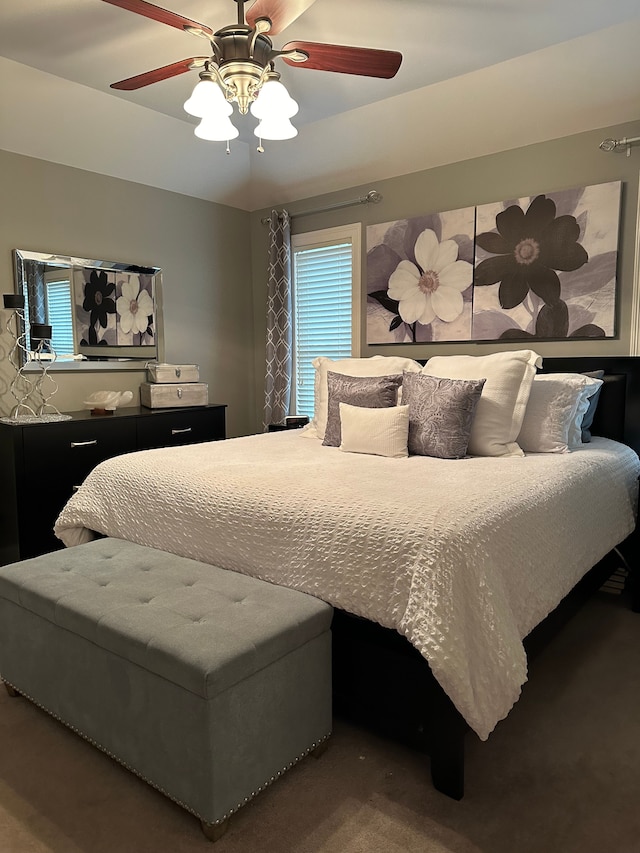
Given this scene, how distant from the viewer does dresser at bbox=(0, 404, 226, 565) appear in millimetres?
3258

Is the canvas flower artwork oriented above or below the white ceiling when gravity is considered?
below

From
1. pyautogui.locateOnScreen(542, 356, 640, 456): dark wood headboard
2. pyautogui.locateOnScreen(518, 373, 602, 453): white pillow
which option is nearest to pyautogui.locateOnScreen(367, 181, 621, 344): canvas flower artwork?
pyautogui.locateOnScreen(542, 356, 640, 456): dark wood headboard

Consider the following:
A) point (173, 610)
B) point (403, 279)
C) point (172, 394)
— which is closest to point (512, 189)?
point (403, 279)

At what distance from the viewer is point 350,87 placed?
11.5 feet

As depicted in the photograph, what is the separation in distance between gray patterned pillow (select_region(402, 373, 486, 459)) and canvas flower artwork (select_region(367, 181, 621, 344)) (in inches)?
37.2

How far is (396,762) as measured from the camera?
6.07 feet

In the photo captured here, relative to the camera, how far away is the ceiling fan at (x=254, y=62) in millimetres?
2100

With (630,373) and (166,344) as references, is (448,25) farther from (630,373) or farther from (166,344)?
(166,344)

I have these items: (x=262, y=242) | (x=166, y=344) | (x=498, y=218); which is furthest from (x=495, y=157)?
(x=166, y=344)

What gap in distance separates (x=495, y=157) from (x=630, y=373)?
1543 mm

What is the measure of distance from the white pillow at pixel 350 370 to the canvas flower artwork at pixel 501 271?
59cm

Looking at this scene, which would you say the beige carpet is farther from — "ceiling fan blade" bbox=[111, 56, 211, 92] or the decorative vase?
"ceiling fan blade" bbox=[111, 56, 211, 92]

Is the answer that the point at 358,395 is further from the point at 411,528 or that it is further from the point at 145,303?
the point at 145,303

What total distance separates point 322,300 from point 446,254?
1136mm
